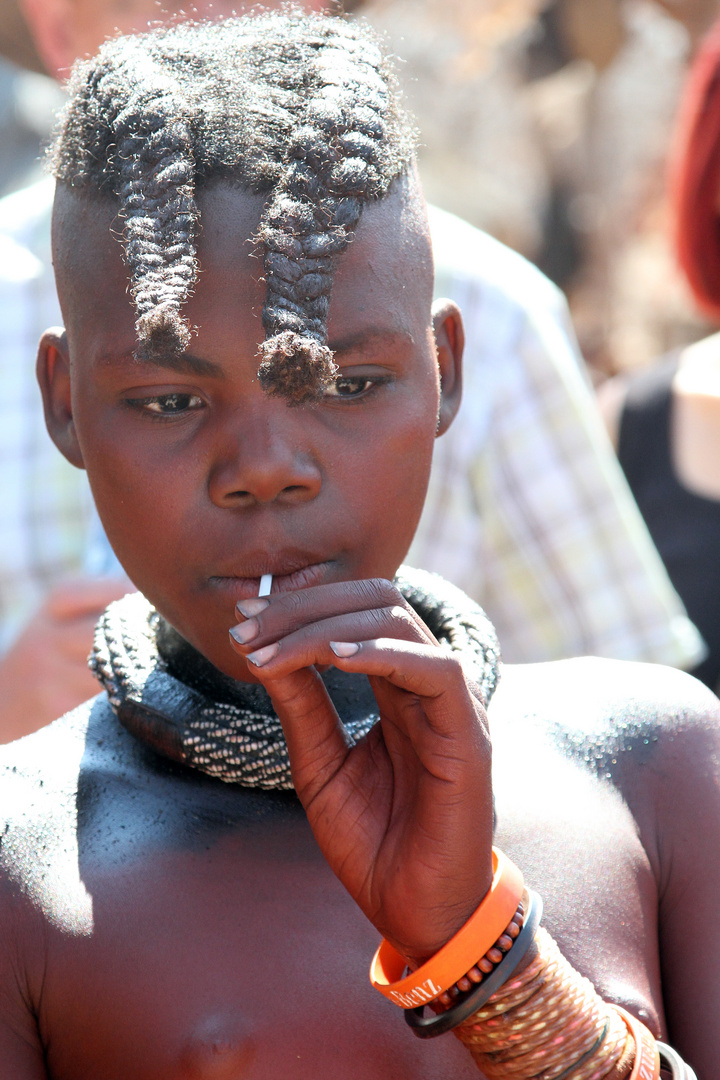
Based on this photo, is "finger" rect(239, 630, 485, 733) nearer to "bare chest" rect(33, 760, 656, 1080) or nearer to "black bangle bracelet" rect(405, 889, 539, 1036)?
"black bangle bracelet" rect(405, 889, 539, 1036)

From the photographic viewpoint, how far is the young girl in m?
1.16

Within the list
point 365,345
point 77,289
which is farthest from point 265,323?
point 77,289

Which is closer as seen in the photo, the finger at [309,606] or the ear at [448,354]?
the finger at [309,606]

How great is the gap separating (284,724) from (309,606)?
138mm

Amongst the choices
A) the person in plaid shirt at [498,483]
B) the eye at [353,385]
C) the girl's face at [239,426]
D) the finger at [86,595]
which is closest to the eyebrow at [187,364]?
the girl's face at [239,426]

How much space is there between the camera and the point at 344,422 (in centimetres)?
126

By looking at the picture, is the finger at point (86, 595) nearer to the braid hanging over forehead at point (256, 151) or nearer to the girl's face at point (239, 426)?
the girl's face at point (239, 426)

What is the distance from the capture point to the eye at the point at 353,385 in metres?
1.26

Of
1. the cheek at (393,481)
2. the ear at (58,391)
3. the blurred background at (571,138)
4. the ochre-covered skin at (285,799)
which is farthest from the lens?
the blurred background at (571,138)

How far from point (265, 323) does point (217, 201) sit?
170 mm

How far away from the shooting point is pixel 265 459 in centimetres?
117

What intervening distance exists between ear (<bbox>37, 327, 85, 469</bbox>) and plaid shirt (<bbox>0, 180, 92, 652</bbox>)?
972 mm

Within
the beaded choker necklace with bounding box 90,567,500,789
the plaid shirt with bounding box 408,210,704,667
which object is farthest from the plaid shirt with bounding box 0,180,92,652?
the beaded choker necklace with bounding box 90,567,500,789

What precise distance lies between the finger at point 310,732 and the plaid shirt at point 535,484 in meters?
1.35
